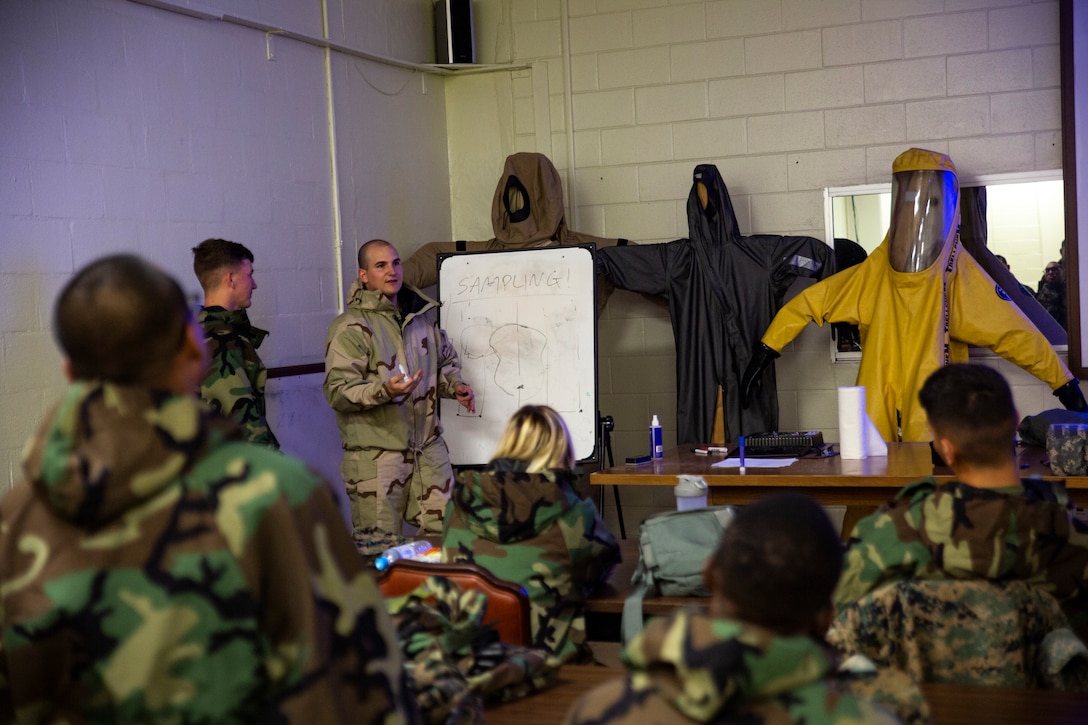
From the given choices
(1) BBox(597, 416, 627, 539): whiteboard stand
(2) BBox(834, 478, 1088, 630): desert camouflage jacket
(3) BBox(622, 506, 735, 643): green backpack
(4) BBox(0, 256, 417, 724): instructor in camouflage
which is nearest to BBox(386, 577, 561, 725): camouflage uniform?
A: (4) BBox(0, 256, 417, 724): instructor in camouflage

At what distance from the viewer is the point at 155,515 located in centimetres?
115

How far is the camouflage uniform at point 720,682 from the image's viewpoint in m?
1.05

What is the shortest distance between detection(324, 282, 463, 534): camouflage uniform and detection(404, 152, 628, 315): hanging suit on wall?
714 mm

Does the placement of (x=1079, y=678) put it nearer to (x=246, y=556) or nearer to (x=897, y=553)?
(x=897, y=553)

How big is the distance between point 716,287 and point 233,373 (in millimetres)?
2374

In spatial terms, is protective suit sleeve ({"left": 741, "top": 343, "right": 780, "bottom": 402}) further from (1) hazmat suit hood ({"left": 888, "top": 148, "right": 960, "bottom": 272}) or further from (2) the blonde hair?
(2) the blonde hair

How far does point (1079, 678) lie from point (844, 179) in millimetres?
3822

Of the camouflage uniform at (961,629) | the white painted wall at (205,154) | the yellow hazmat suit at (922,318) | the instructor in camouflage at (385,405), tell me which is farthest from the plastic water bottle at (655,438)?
the camouflage uniform at (961,629)

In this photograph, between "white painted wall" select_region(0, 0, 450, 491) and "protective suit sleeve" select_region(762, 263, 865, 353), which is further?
"protective suit sleeve" select_region(762, 263, 865, 353)

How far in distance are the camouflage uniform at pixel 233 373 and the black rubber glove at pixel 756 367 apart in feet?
7.26

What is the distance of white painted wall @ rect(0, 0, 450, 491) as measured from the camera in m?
3.57

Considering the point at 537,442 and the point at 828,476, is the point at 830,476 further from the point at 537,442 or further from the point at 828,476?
the point at 537,442

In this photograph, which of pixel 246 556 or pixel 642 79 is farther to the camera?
pixel 642 79

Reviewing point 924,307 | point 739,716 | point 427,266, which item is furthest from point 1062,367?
point 739,716
